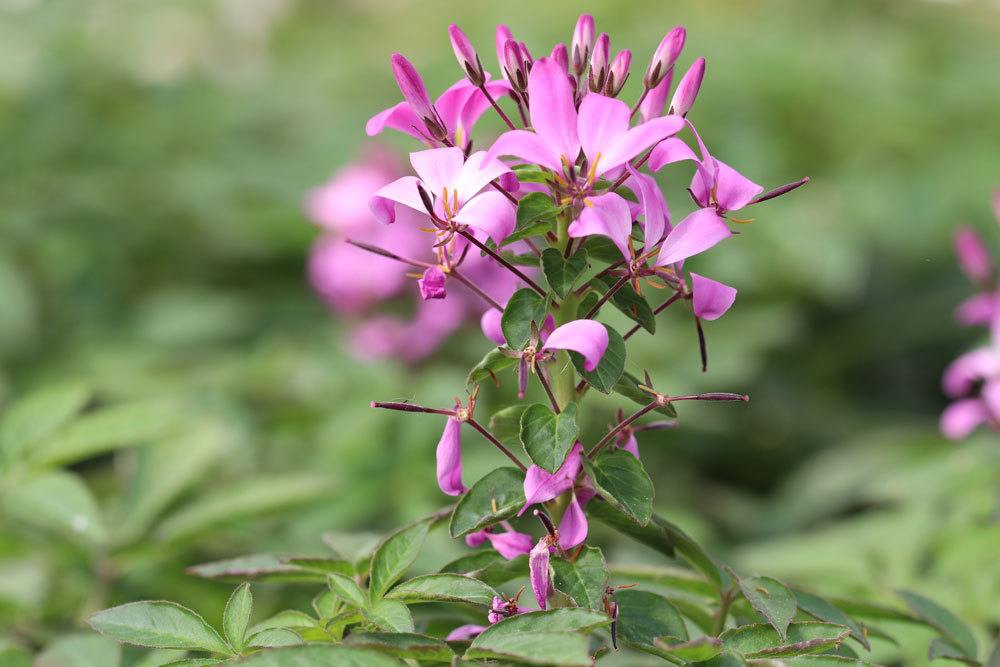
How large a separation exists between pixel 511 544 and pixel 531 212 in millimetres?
240

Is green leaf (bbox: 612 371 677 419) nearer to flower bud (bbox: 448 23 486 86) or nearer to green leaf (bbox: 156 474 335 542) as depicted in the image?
flower bud (bbox: 448 23 486 86)

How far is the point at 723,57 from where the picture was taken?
9.41 feet

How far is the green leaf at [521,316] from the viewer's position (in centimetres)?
61

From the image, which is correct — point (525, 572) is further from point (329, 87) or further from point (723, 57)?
point (329, 87)

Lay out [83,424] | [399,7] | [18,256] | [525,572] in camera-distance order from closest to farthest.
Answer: [525,572] → [83,424] → [18,256] → [399,7]

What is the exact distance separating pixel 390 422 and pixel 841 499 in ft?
3.30

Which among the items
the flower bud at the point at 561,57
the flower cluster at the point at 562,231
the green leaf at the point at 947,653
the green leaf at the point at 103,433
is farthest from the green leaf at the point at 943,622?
the green leaf at the point at 103,433

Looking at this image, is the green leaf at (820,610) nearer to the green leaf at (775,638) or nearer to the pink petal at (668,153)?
the green leaf at (775,638)

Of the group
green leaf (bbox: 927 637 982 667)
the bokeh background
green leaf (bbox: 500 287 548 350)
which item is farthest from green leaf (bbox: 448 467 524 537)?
the bokeh background

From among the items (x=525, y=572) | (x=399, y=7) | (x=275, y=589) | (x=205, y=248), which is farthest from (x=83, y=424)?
(x=399, y=7)

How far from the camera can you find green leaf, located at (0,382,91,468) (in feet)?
3.40

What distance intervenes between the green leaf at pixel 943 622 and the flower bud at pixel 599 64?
46 centimetres

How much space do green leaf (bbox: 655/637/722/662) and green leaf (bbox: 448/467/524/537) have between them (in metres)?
0.12

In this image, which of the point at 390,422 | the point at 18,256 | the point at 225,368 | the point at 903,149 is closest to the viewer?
the point at 390,422
